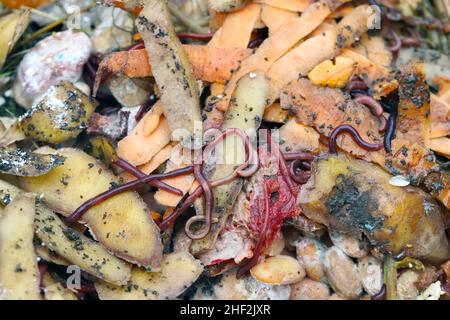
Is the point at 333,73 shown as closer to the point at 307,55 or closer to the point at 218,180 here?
the point at 307,55

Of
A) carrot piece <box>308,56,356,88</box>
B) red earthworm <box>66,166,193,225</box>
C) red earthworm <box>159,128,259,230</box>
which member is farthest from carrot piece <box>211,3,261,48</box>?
red earthworm <box>66,166,193,225</box>

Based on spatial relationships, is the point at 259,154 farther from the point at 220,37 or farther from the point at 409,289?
the point at 409,289

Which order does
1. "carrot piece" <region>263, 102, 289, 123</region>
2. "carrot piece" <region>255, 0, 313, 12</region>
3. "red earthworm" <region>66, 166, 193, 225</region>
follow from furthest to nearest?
1. "carrot piece" <region>255, 0, 313, 12</region>
2. "carrot piece" <region>263, 102, 289, 123</region>
3. "red earthworm" <region>66, 166, 193, 225</region>

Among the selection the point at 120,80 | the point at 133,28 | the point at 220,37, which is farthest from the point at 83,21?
the point at 220,37

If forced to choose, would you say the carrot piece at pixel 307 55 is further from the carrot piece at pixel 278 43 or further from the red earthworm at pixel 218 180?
the red earthworm at pixel 218 180

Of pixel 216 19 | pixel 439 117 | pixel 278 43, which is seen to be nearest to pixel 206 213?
pixel 278 43

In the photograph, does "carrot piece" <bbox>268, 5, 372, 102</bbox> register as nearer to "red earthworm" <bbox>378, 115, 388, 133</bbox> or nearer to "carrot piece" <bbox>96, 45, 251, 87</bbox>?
"carrot piece" <bbox>96, 45, 251, 87</bbox>

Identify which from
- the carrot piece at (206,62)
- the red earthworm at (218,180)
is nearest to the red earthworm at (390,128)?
the red earthworm at (218,180)

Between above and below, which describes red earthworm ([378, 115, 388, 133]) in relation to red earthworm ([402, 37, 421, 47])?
below
